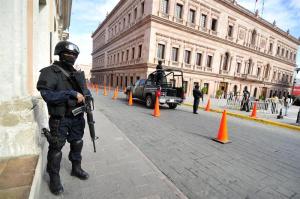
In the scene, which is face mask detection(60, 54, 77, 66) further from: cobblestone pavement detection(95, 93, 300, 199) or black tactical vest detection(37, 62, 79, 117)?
cobblestone pavement detection(95, 93, 300, 199)

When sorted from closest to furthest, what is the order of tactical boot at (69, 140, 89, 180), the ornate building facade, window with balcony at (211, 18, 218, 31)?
tactical boot at (69, 140, 89, 180) → the ornate building facade → window with balcony at (211, 18, 218, 31)

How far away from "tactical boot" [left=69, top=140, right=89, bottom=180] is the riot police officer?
5.2 inches

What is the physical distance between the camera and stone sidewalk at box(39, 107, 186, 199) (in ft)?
8.27

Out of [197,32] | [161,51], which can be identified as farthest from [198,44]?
[161,51]

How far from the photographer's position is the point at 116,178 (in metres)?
2.93

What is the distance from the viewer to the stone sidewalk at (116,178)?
2.52m

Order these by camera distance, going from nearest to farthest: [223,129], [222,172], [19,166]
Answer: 1. [19,166]
2. [222,172]
3. [223,129]

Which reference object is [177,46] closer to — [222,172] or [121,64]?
[121,64]

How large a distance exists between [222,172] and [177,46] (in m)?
24.0

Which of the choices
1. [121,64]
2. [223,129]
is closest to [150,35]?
[121,64]

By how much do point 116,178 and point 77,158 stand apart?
70 centimetres

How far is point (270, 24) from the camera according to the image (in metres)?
38.7

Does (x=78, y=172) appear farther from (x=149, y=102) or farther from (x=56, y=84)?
(x=149, y=102)

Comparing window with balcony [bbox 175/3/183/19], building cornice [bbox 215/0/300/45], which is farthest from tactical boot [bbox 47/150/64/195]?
building cornice [bbox 215/0/300/45]
